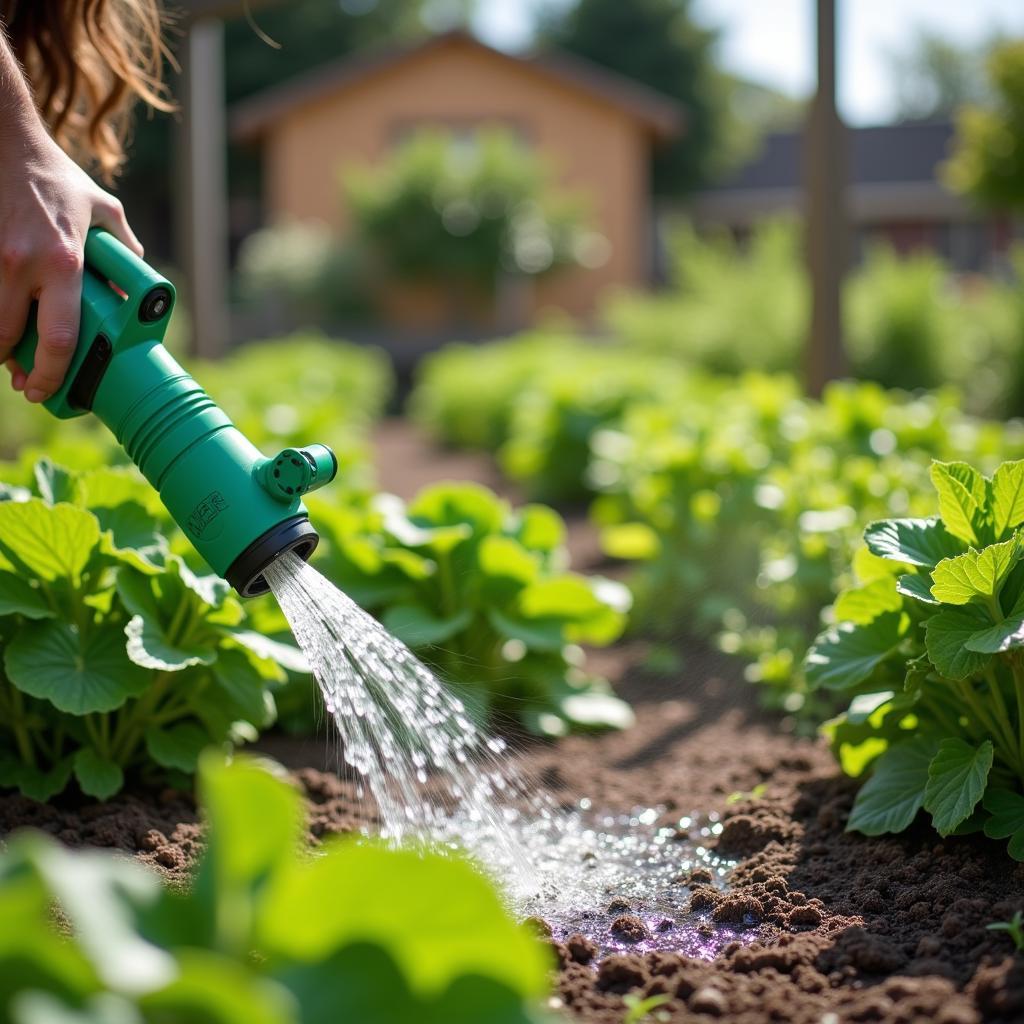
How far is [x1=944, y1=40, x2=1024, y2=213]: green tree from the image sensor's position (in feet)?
43.9

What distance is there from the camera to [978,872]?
2078 millimetres

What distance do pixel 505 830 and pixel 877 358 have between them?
7611 mm

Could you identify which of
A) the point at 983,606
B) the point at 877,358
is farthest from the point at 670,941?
the point at 877,358

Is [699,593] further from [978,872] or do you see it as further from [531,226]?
[531,226]

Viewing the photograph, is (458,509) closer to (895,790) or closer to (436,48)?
(895,790)

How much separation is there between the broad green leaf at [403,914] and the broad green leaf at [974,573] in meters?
1.12

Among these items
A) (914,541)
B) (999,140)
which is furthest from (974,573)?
(999,140)

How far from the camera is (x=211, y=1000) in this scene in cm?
95

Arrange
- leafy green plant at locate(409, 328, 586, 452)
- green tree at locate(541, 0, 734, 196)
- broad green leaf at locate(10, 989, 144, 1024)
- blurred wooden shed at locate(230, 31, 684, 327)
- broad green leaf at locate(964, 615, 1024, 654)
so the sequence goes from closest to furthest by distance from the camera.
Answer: broad green leaf at locate(10, 989, 144, 1024)
broad green leaf at locate(964, 615, 1024, 654)
leafy green plant at locate(409, 328, 586, 452)
blurred wooden shed at locate(230, 31, 684, 327)
green tree at locate(541, 0, 734, 196)

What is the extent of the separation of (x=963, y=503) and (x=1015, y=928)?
700 mm

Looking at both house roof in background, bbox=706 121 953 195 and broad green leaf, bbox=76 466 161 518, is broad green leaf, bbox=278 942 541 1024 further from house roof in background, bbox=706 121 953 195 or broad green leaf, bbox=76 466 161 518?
house roof in background, bbox=706 121 953 195

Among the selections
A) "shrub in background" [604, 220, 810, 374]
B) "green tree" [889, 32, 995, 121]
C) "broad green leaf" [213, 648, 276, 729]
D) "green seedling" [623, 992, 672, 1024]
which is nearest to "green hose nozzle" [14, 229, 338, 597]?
"broad green leaf" [213, 648, 276, 729]

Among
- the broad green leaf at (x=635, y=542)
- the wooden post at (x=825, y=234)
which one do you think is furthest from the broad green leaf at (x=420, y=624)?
the wooden post at (x=825, y=234)

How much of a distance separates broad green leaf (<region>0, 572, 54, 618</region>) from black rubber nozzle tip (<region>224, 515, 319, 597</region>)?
47cm
